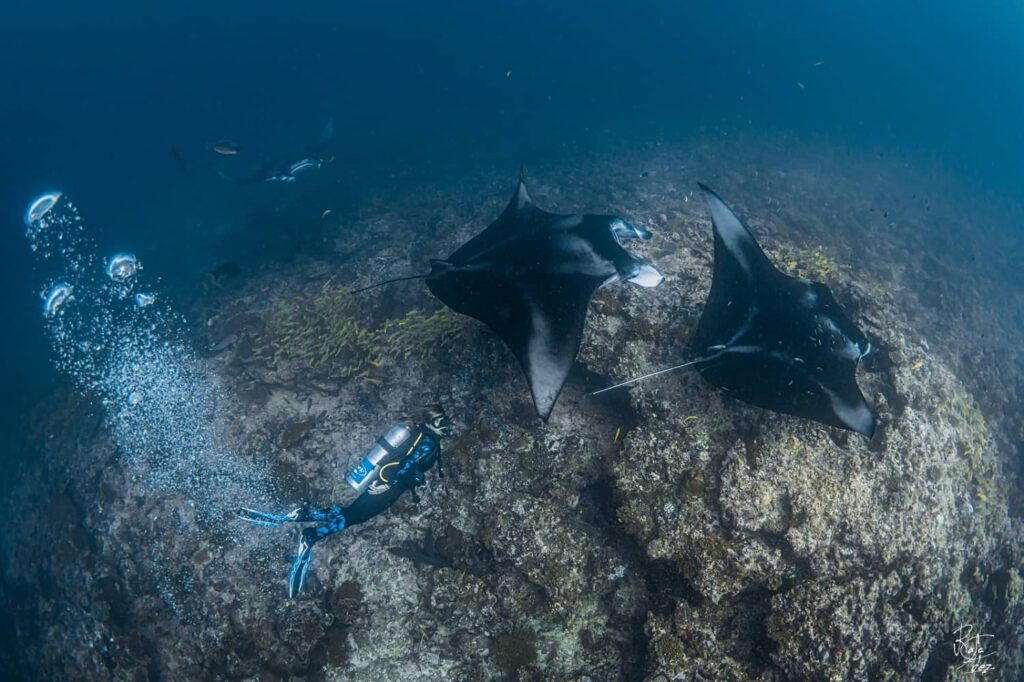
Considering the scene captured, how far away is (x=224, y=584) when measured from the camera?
5477 mm

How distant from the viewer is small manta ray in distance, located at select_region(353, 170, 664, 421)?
4.28m

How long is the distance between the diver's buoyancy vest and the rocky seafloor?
67cm

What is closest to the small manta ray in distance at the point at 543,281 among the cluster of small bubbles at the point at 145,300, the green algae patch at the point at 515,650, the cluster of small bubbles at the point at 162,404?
the green algae patch at the point at 515,650

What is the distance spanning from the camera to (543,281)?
15.7 ft

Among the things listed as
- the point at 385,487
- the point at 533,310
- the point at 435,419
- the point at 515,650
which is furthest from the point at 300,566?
the point at 533,310

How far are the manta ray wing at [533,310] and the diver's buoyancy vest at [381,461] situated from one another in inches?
57.8

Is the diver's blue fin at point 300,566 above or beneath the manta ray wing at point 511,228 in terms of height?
beneath

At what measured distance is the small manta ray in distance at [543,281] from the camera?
4277 millimetres

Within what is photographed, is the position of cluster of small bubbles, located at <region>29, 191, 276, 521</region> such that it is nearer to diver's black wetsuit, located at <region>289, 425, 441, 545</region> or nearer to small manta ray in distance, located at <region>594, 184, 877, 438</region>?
diver's black wetsuit, located at <region>289, 425, 441, 545</region>

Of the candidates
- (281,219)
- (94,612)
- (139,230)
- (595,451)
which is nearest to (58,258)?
(139,230)

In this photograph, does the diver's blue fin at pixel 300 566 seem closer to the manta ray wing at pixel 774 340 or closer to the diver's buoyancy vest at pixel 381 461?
the diver's buoyancy vest at pixel 381 461

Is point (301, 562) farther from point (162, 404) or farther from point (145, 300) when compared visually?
point (145, 300)

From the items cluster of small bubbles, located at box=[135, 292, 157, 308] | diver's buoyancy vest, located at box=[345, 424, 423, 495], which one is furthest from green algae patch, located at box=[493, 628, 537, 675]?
cluster of small bubbles, located at box=[135, 292, 157, 308]
